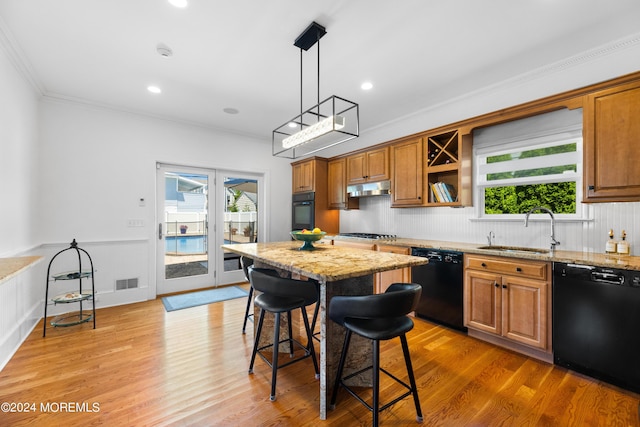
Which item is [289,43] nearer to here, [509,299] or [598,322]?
[509,299]

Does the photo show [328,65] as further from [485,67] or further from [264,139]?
[264,139]

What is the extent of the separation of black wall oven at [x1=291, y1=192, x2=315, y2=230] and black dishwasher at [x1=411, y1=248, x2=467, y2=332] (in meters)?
2.15

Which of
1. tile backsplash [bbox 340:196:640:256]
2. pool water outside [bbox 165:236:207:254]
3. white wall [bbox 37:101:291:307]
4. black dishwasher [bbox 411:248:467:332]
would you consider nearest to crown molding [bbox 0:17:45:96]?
white wall [bbox 37:101:291:307]

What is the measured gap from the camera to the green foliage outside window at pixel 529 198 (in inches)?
110

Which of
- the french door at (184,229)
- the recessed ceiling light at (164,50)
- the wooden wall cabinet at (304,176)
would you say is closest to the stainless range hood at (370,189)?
the wooden wall cabinet at (304,176)

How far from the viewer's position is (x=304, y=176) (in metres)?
5.27

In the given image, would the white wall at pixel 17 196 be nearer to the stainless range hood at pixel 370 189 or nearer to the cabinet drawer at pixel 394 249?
the cabinet drawer at pixel 394 249

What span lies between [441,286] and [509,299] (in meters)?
0.65

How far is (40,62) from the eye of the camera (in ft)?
9.03

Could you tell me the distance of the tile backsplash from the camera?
243cm

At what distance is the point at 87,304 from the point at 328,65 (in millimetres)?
4296

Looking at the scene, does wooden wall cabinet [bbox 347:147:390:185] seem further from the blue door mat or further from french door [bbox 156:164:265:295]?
the blue door mat

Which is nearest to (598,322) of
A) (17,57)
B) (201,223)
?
(201,223)

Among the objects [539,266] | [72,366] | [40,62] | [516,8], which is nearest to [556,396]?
[539,266]
